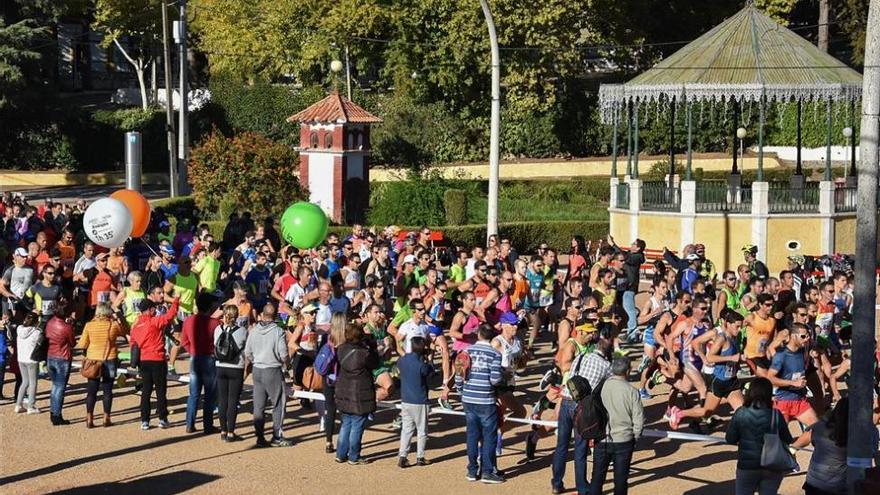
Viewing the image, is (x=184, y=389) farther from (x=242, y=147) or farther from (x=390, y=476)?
(x=242, y=147)

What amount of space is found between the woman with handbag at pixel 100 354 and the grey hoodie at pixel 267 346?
68.4 inches

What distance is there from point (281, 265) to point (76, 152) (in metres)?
37.6

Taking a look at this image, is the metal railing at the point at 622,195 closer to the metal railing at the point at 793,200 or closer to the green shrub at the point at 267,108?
the metal railing at the point at 793,200

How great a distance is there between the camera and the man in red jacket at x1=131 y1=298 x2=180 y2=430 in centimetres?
1625

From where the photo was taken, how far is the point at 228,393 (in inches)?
624

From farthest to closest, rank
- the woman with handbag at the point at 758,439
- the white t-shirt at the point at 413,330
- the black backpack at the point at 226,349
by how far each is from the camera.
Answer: the white t-shirt at the point at 413,330, the black backpack at the point at 226,349, the woman with handbag at the point at 758,439

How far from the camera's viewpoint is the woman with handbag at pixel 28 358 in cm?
1673

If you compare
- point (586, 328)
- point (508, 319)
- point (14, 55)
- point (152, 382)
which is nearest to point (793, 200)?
point (508, 319)

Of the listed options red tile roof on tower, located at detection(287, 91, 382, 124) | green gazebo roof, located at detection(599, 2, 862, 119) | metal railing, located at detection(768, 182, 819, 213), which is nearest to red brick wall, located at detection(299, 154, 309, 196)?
red tile roof on tower, located at detection(287, 91, 382, 124)

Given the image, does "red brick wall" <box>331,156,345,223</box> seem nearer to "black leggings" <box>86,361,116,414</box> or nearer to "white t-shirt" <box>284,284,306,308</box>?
"white t-shirt" <box>284,284,306,308</box>

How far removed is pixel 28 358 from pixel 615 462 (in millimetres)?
7017

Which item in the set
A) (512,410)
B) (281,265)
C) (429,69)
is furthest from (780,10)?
(512,410)

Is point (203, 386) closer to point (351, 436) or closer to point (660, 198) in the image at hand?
point (351, 436)

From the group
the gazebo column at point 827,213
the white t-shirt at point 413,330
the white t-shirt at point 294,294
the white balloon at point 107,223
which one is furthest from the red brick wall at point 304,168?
the white t-shirt at point 413,330
